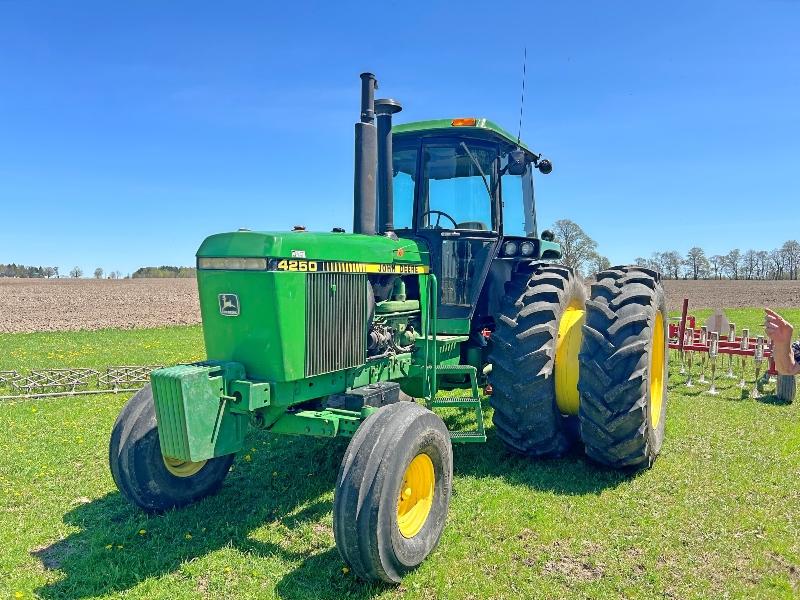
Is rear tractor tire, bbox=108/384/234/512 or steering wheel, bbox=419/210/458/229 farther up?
steering wheel, bbox=419/210/458/229

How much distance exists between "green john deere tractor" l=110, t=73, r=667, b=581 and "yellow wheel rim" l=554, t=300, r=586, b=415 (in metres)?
0.01

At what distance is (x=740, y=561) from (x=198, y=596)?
3.20 m

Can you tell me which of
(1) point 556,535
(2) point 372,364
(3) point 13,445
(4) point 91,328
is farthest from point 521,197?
(4) point 91,328

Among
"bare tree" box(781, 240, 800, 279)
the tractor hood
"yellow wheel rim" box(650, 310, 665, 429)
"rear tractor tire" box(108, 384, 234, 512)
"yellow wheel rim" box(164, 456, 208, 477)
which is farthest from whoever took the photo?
→ "bare tree" box(781, 240, 800, 279)

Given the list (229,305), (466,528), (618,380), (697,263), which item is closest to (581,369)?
(618,380)

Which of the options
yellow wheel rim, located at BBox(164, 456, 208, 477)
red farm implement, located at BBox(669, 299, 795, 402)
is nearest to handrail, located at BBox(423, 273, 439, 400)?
yellow wheel rim, located at BBox(164, 456, 208, 477)

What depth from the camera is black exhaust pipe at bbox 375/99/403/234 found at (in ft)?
15.2

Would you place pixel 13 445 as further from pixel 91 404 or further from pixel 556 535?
pixel 556 535

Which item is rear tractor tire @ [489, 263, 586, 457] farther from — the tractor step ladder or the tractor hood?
the tractor hood

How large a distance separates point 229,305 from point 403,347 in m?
1.60

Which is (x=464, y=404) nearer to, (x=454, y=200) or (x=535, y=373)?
(x=535, y=373)

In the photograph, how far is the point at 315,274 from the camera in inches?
154

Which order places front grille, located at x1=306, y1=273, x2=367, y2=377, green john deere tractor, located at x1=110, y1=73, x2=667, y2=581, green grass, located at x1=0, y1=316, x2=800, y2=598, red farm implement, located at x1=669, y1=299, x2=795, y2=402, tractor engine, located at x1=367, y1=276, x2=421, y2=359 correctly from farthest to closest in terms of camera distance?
red farm implement, located at x1=669, y1=299, x2=795, y2=402 < tractor engine, located at x1=367, y1=276, x2=421, y2=359 < front grille, located at x1=306, y1=273, x2=367, y2=377 < green john deere tractor, located at x1=110, y1=73, x2=667, y2=581 < green grass, located at x1=0, y1=316, x2=800, y2=598

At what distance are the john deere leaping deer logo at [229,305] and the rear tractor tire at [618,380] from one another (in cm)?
269
